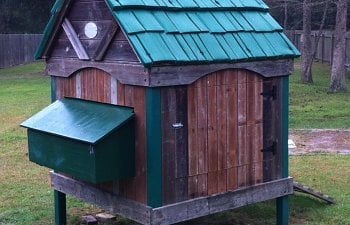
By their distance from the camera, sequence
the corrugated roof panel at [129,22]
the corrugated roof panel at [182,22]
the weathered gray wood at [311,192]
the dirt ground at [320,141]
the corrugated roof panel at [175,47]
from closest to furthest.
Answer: the corrugated roof panel at [129,22] < the corrugated roof panel at [175,47] < the corrugated roof panel at [182,22] < the weathered gray wood at [311,192] < the dirt ground at [320,141]

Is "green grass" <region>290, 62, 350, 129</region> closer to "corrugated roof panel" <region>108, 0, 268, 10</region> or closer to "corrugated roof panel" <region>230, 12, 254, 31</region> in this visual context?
"corrugated roof panel" <region>108, 0, 268, 10</region>

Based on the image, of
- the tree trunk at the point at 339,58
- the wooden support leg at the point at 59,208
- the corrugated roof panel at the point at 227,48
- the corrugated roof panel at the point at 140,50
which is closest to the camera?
the corrugated roof panel at the point at 140,50

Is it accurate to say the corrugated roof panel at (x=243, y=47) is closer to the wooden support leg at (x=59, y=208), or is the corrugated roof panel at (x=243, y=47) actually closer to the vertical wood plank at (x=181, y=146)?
the vertical wood plank at (x=181, y=146)

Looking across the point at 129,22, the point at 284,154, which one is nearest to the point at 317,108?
the point at 284,154

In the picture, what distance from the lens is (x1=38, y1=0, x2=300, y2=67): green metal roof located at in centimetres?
515

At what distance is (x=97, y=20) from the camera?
559 cm

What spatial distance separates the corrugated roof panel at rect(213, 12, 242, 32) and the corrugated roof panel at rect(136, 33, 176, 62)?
837 millimetres

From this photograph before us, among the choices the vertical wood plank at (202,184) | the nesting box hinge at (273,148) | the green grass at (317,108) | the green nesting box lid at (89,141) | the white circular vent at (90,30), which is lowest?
the green grass at (317,108)

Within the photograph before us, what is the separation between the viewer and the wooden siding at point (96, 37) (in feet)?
17.5

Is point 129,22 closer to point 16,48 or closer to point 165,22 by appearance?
point 165,22

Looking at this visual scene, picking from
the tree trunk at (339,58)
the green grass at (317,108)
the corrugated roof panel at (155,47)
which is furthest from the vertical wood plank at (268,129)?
the tree trunk at (339,58)

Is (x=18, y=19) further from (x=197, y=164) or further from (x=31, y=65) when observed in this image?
(x=197, y=164)

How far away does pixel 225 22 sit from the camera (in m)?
5.88

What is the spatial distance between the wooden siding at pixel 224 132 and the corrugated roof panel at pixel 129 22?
0.69 metres
